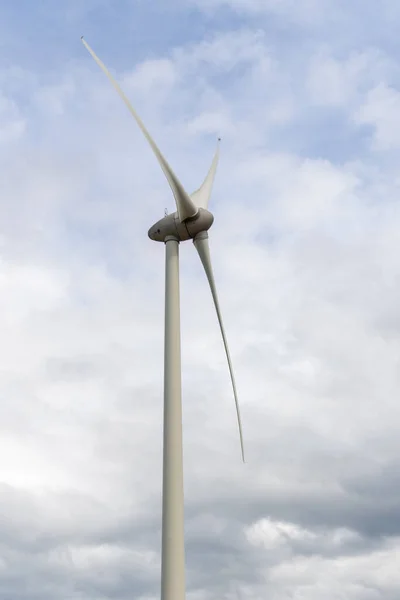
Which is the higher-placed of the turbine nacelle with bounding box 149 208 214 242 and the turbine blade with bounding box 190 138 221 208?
the turbine blade with bounding box 190 138 221 208

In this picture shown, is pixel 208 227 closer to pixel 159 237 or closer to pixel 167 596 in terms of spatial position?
pixel 159 237

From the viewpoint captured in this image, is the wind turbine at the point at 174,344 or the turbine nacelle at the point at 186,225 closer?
the wind turbine at the point at 174,344

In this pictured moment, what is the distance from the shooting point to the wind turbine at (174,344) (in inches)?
1164

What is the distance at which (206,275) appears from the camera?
3981cm

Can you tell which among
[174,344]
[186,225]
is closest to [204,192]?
[186,225]

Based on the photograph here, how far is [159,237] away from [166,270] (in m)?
2.51

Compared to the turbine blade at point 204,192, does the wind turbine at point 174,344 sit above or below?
below

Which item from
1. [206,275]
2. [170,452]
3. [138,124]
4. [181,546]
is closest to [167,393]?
[170,452]

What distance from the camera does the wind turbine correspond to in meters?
29.6

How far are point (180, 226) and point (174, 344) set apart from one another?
7396mm

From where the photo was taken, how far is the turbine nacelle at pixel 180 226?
38.3 metres

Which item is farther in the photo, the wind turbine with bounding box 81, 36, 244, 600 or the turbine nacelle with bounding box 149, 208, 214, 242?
the turbine nacelle with bounding box 149, 208, 214, 242

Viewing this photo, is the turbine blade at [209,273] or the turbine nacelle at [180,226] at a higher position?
the turbine nacelle at [180,226]

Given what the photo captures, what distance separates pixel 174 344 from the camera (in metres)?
33.9
